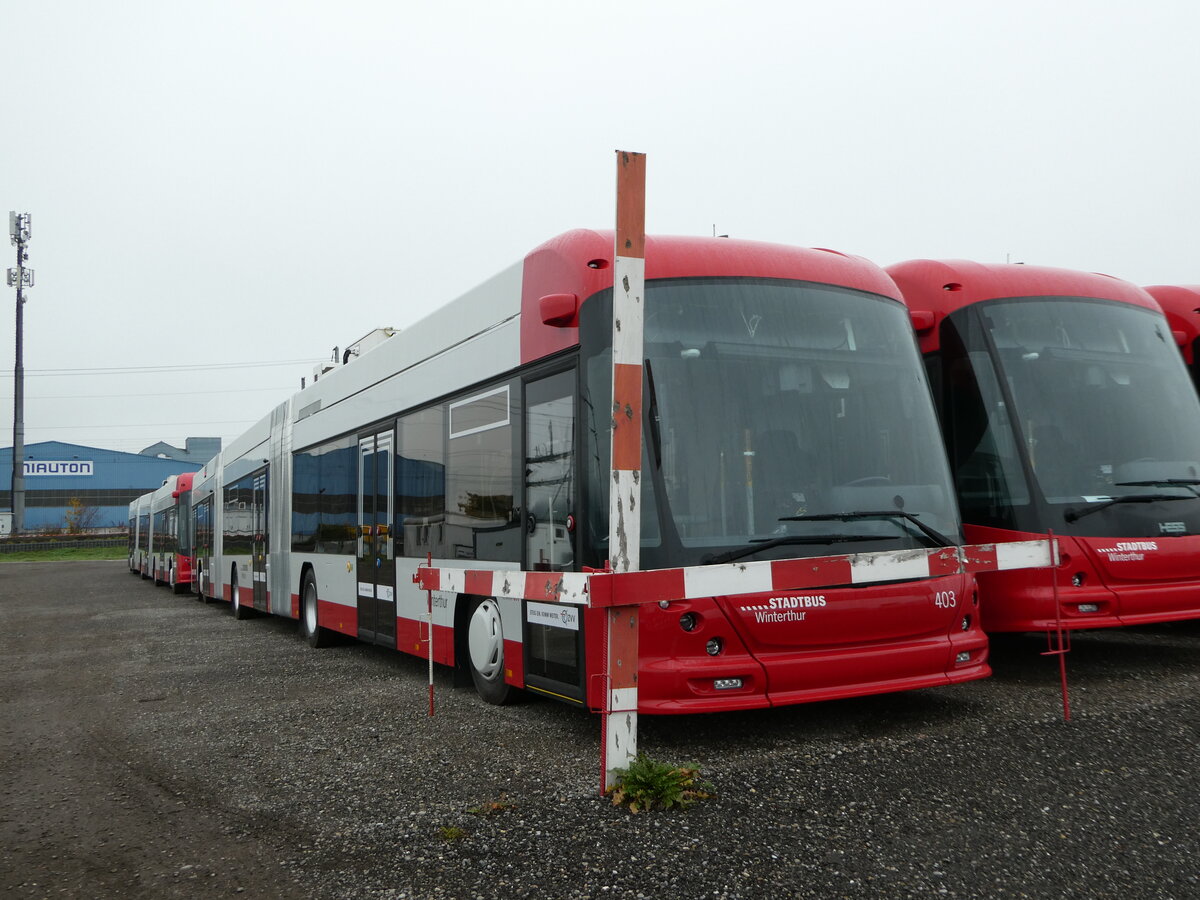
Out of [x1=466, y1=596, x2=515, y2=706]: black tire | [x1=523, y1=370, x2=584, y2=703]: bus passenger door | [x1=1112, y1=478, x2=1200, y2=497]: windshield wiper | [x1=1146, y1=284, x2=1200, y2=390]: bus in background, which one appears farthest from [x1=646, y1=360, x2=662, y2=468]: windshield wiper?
[x1=1146, y1=284, x2=1200, y2=390]: bus in background

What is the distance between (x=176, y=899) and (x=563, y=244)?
404cm

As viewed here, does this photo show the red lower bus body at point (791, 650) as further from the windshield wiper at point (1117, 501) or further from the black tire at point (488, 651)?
the windshield wiper at point (1117, 501)

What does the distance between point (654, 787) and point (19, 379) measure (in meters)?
59.5

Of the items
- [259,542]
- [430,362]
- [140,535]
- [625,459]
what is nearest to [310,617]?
[259,542]

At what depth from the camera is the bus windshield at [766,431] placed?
5410mm

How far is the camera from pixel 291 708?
7598mm

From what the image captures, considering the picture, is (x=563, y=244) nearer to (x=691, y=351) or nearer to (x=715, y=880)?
(x=691, y=351)

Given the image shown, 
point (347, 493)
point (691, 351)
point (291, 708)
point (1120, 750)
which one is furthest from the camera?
point (347, 493)

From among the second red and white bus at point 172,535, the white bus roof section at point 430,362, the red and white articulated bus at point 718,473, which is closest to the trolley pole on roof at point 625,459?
the red and white articulated bus at point 718,473

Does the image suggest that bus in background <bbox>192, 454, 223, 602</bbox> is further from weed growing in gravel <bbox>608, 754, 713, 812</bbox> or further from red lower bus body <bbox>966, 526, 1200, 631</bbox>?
weed growing in gravel <bbox>608, 754, 713, 812</bbox>

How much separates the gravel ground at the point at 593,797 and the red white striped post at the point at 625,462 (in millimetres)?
372

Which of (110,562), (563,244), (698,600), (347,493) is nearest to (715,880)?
(698,600)

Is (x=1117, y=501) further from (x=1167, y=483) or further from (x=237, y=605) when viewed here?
(x=237, y=605)

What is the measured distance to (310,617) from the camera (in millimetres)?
12086
